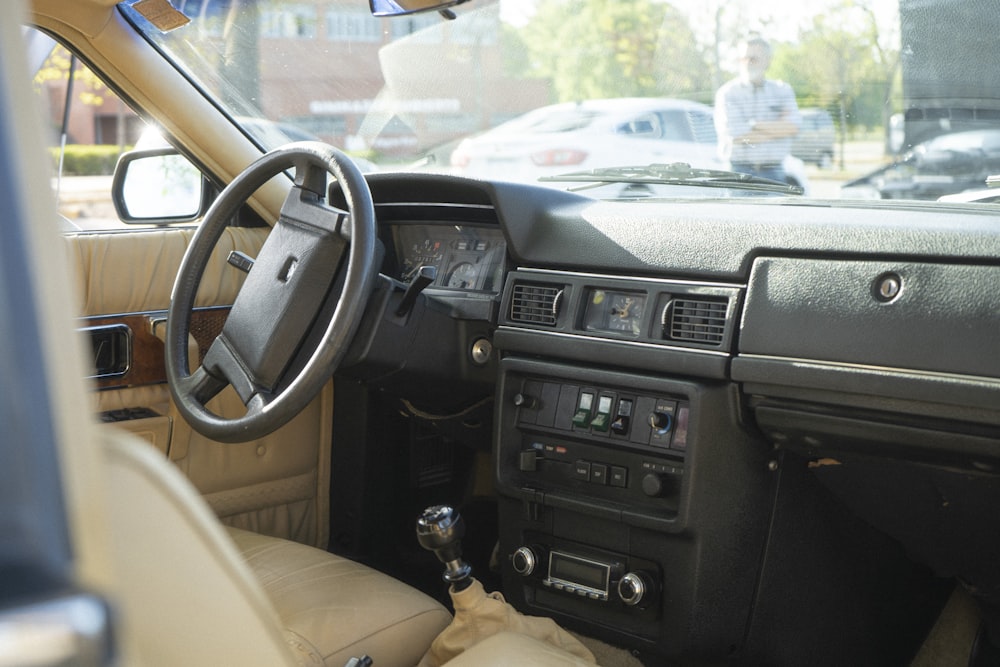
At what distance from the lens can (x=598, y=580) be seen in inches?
84.4

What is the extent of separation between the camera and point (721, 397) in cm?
195

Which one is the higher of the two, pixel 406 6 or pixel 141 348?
pixel 406 6

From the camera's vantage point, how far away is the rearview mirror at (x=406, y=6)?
78.0 inches

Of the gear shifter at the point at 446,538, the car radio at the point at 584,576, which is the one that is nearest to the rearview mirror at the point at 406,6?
the gear shifter at the point at 446,538

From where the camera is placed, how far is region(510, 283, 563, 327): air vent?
2.17 metres

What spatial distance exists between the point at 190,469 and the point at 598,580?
1.02m

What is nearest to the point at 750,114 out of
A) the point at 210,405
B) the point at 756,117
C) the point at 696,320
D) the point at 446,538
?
the point at 756,117

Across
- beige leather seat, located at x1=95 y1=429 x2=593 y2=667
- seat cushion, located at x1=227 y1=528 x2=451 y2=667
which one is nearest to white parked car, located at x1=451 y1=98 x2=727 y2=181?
seat cushion, located at x1=227 y1=528 x2=451 y2=667

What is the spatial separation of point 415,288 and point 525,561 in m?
0.61

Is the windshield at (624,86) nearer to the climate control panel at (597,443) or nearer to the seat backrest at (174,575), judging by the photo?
the climate control panel at (597,443)

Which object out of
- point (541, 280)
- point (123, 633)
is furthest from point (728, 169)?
point (123, 633)

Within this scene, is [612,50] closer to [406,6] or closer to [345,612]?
[406,6]

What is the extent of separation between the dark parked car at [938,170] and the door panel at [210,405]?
1413 millimetres

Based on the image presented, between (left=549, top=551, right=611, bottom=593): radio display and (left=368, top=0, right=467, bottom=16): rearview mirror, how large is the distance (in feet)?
3.62
